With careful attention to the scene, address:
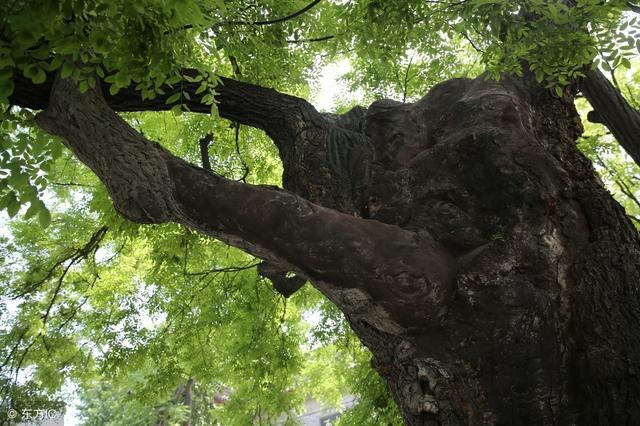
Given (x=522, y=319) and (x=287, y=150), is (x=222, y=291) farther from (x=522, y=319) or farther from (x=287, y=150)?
(x=522, y=319)

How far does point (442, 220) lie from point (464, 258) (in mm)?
332

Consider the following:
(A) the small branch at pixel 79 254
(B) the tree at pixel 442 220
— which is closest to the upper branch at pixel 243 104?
(B) the tree at pixel 442 220

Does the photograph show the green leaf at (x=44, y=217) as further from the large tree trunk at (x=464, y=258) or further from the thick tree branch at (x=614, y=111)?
the thick tree branch at (x=614, y=111)

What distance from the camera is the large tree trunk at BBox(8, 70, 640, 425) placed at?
2803 mm

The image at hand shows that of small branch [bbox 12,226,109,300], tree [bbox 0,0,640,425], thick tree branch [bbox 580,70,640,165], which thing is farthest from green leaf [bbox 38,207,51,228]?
small branch [bbox 12,226,109,300]

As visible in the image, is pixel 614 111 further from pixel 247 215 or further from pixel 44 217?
pixel 44 217

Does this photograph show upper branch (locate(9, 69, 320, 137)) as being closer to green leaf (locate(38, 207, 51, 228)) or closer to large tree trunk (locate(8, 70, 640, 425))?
large tree trunk (locate(8, 70, 640, 425))

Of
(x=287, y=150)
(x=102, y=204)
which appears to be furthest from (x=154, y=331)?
(x=287, y=150)

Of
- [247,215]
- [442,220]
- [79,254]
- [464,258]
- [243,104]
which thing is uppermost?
[79,254]

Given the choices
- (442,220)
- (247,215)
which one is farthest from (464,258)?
(247,215)

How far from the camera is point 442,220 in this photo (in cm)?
338

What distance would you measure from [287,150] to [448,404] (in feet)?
8.13

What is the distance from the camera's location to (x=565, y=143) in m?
3.96

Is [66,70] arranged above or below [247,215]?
above
